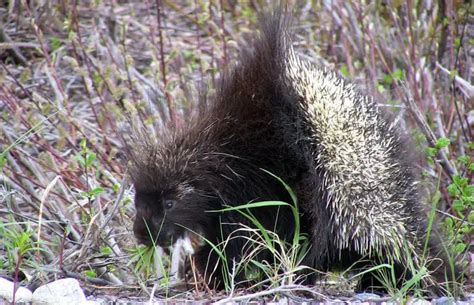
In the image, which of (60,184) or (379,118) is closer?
(379,118)

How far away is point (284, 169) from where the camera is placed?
338 centimetres

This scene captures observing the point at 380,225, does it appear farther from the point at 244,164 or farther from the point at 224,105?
the point at 224,105

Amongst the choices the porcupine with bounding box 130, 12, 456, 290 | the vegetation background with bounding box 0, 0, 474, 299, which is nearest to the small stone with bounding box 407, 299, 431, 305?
the porcupine with bounding box 130, 12, 456, 290

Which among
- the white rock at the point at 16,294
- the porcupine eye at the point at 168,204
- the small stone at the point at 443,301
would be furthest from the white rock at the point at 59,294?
the small stone at the point at 443,301

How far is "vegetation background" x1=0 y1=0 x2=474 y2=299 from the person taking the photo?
346cm

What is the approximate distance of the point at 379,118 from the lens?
3.51 metres

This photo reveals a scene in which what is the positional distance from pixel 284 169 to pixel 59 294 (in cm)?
112

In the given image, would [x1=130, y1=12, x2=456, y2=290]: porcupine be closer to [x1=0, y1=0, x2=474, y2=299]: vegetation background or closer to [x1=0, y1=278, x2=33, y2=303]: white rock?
[x1=0, y1=0, x2=474, y2=299]: vegetation background

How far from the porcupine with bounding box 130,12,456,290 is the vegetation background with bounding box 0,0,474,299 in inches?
7.2

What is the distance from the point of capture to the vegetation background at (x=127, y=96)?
136 inches

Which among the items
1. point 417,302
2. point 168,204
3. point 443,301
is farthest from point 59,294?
point 443,301

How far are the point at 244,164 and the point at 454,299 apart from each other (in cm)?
101

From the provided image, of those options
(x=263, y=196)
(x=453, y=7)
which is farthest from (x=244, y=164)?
(x=453, y=7)

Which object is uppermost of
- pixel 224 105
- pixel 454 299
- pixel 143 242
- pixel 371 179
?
pixel 224 105
